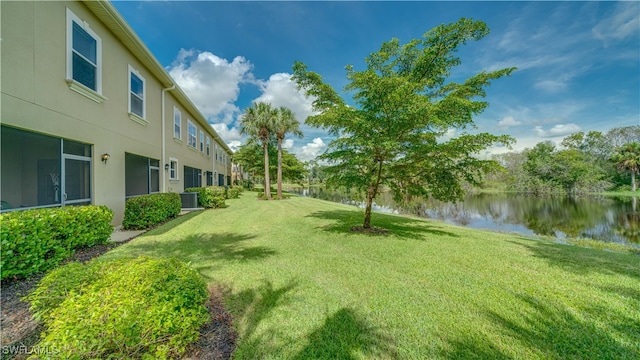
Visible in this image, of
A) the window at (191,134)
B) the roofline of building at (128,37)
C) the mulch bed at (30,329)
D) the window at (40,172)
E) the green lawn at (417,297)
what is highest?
the roofline of building at (128,37)

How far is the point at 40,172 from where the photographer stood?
17.8ft

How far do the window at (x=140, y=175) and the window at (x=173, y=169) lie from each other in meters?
0.98

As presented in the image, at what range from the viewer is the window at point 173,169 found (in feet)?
35.6

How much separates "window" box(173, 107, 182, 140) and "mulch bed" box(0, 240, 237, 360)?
971 centimetres

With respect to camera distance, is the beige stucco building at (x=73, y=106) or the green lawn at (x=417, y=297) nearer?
the green lawn at (x=417, y=297)

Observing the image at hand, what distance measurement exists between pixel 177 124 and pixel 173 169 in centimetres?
237

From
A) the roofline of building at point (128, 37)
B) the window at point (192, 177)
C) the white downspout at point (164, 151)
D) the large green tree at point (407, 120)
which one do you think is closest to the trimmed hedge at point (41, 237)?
the roofline of building at point (128, 37)

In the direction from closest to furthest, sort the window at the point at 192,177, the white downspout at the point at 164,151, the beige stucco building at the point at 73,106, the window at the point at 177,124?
1. the beige stucco building at the point at 73,106
2. the white downspout at the point at 164,151
3. the window at the point at 177,124
4. the window at the point at 192,177

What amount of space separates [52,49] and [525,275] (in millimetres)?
10037

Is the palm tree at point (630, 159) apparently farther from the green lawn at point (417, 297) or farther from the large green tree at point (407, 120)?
the green lawn at point (417, 297)

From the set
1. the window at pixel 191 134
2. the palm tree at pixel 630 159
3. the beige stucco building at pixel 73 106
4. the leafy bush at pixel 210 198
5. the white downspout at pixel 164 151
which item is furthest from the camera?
the palm tree at pixel 630 159

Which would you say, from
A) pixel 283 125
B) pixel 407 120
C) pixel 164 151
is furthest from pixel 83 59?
pixel 283 125

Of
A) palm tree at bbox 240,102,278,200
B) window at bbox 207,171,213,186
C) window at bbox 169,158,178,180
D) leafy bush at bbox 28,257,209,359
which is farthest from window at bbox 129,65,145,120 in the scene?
window at bbox 207,171,213,186

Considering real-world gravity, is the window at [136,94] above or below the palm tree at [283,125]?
below
